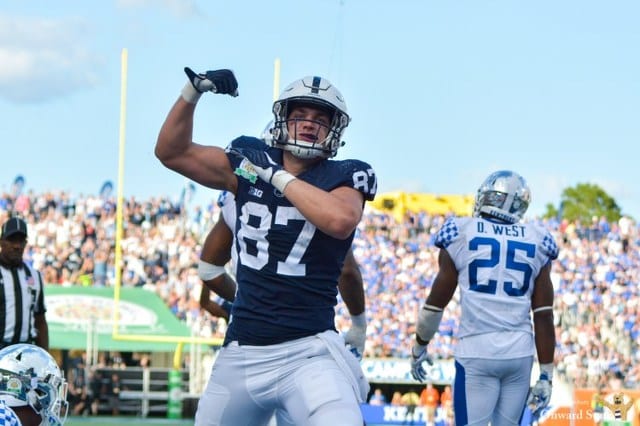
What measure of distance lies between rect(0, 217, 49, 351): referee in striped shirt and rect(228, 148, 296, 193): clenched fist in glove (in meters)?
3.68

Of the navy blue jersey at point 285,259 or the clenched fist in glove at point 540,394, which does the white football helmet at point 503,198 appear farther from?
the navy blue jersey at point 285,259

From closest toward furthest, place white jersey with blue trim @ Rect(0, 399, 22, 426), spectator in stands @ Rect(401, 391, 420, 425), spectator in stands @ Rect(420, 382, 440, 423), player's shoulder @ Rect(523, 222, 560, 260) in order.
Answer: white jersey with blue trim @ Rect(0, 399, 22, 426)
player's shoulder @ Rect(523, 222, 560, 260)
spectator in stands @ Rect(420, 382, 440, 423)
spectator in stands @ Rect(401, 391, 420, 425)

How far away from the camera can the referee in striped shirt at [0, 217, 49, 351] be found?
7.64m

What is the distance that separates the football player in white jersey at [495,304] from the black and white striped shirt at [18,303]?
287 centimetres

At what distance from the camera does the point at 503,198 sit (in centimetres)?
695

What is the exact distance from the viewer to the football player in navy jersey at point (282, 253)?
4.23 m

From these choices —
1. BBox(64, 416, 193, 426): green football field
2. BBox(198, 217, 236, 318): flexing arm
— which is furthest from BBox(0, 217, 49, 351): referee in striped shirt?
BBox(64, 416, 193, 426): green football field

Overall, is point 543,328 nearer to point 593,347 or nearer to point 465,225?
point 465,225

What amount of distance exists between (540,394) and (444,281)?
90cm

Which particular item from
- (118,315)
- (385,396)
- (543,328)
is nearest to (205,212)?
(118,315)

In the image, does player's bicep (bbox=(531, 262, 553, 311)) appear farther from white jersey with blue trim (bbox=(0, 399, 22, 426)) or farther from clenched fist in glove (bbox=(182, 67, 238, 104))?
white jersey with blue trim (bbox=(0, 399, 22, 426))

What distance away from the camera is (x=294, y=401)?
13.9 feet

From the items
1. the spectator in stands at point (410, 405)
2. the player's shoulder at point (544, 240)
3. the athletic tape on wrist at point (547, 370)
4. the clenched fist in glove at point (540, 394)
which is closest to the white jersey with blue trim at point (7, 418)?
the player's shoulder at point (544, 240)

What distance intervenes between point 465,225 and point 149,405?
14801 mm
